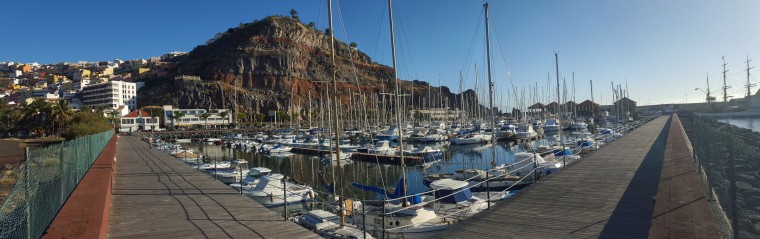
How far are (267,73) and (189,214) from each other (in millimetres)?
133301

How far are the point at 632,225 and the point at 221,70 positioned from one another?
143m

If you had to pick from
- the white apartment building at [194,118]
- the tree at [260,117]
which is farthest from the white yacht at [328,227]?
the tree at [260,117]

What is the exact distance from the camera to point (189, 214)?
9.45 meters

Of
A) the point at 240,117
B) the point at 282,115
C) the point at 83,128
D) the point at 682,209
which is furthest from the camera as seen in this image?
the point at 282,115

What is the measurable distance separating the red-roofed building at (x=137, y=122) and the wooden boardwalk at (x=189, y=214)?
102009 mm

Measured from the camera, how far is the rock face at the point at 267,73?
412 feet

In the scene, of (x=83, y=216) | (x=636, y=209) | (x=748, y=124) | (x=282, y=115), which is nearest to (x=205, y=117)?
(x=282, y=115)

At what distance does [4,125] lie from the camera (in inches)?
2776

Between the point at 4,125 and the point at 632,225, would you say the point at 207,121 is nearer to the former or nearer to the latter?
the point at 4,125

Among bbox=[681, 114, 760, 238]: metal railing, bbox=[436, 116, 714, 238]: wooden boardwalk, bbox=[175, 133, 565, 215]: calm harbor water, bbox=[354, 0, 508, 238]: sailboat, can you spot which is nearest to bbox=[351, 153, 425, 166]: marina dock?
bbox=[175, 133, 565, 215]: calm harbor water

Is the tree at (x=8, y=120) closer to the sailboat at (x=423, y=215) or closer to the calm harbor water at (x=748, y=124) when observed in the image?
the sailboat at (x=423, y=215)

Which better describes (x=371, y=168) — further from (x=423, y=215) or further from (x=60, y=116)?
(x=60, y=116)

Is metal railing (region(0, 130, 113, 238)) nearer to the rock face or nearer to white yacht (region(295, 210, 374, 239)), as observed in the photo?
white yacht (region(295, 210, 374, 239))

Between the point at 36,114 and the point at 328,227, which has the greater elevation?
the point at 36,114
